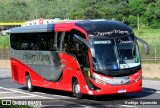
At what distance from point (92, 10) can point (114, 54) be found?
→ 244 ft

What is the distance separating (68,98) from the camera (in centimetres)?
1883

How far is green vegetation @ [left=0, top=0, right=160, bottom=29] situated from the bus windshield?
70.8 meters

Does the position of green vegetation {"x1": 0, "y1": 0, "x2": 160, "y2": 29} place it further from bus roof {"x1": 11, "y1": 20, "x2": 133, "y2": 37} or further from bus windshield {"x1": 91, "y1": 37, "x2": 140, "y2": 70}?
bus windshield {"x1": 91, "y1": 37, "x2": 140, "y2": 70}

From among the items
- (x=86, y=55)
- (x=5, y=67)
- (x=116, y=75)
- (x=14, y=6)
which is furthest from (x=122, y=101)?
(x=14, y=6)

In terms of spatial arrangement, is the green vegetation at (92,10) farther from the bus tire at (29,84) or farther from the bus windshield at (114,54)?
the bus windshield at (114,54)

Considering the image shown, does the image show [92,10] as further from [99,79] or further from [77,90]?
[99,79]

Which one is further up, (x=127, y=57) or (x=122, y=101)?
(x=127, y=57)

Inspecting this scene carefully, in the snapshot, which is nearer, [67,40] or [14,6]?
[67,40]

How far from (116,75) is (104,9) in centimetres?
7923

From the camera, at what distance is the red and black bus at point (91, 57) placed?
55.3 feet

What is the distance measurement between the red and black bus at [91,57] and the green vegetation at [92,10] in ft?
224

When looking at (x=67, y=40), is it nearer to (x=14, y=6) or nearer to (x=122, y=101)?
(x=122, y=101)

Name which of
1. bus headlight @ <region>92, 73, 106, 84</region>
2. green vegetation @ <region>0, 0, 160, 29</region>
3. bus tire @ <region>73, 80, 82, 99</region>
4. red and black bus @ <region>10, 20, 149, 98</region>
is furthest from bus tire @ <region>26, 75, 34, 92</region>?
green vegetation @ <region>0, 0, 160, 29</region>

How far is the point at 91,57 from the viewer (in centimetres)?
1695
